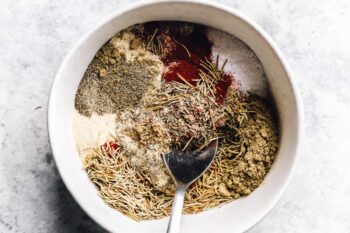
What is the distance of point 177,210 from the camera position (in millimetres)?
A: 1055

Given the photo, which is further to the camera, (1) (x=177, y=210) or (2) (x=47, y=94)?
(2) (x=47, y=94)

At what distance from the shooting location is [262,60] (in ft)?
3.64

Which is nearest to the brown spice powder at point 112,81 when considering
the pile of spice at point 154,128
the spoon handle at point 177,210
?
the pile of spice at point 154,128

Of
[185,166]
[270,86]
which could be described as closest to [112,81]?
[185,166]

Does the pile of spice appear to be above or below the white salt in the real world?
below

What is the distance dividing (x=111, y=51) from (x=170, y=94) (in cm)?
15

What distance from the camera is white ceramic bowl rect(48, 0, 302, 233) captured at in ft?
3.40

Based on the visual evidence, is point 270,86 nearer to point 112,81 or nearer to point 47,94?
point 112,81

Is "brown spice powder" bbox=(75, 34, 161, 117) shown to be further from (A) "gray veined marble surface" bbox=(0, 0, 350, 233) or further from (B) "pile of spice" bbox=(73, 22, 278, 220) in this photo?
(A) "gray veined marble surface" bbox=(0, 0, 350, 233)

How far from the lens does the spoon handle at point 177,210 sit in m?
1.03

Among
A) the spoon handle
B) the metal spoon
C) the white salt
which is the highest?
the white salt

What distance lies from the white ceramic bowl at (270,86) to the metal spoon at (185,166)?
0.07 meters

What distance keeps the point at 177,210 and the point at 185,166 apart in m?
0.09

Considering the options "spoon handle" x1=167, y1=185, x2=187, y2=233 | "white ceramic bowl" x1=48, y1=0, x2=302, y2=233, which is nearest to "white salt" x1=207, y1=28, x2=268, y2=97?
"white ceramic bowl" x1=48, y1=0, x2=302, y2=233
